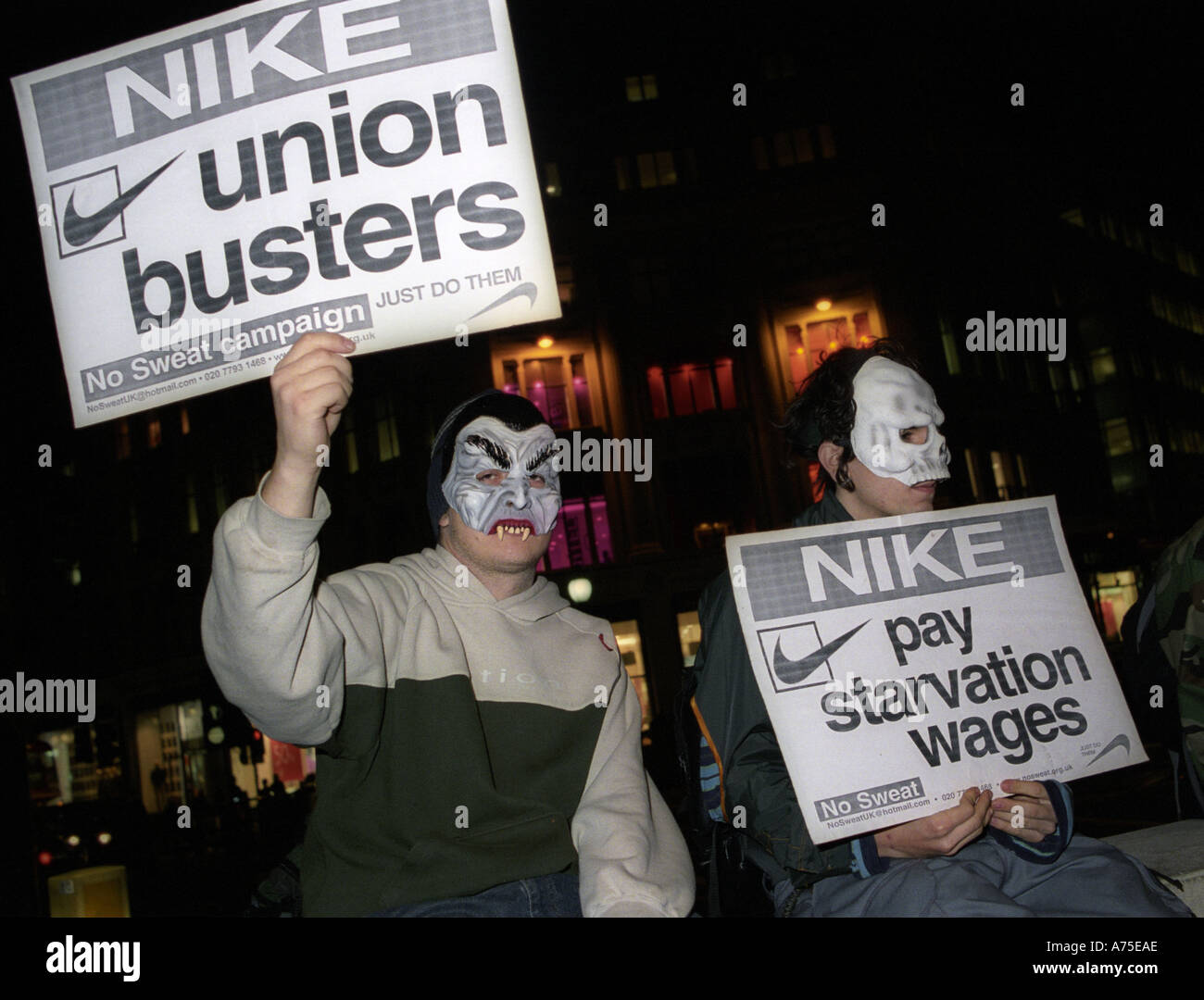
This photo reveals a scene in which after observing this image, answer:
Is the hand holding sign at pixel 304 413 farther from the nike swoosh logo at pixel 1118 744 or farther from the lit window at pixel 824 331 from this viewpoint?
the lit window at pixel 824 331

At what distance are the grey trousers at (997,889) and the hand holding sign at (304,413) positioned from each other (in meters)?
1.89

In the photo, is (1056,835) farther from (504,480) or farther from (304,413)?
(304,413)

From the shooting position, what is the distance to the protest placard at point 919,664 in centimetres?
261

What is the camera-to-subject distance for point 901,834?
2629mm

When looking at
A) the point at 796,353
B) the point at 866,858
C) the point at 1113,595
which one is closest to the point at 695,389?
the point at 796,353

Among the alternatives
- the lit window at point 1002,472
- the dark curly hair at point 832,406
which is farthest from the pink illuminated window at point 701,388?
the dark curly hair at point 832,406

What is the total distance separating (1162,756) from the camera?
14227mm

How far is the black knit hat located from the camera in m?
3.34

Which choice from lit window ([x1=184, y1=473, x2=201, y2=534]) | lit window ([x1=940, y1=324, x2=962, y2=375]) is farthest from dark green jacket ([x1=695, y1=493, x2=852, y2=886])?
lit window ([x1=184, y1=473, x2=201, y2=534])

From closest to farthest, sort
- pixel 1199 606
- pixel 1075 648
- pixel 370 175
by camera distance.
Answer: pixel 370 175
pixel 1075 648
pixel 1199 606

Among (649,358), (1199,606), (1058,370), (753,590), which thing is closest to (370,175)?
(753,590)

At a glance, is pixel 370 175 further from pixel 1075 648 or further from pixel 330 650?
pixel 1075 648

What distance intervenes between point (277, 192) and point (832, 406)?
2049 mm
